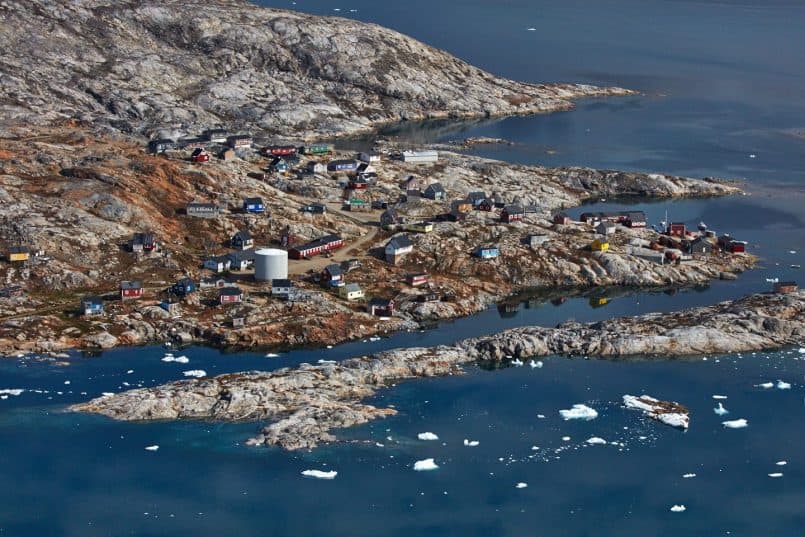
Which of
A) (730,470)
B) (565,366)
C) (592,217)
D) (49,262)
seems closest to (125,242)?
(49,262)

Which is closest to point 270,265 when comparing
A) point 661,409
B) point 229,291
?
point 229,291

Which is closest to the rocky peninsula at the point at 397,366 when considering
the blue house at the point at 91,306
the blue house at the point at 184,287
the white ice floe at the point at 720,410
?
the white ice floe at the point at 720,410

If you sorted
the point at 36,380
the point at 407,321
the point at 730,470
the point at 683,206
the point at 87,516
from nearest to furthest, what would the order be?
the point at 87,516 → the point at 730,470 → the point at 36,380 → the point at 407,321 → the point at 683,206

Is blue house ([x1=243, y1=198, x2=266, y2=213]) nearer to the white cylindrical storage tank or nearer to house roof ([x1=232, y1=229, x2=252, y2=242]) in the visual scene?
house roof ([x1=232, y1=229, x2=252, y2=242])

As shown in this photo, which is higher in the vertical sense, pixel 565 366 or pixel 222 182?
pixel 222 182

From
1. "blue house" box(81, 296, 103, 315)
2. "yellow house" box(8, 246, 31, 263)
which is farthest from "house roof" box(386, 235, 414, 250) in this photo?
"yellow house" box(8, 246, 31, 263)

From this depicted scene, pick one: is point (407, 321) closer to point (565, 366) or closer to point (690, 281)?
point (565, 366)

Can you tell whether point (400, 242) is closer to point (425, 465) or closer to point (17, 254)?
point (17, 254)

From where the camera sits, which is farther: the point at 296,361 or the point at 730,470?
the point at 296,361

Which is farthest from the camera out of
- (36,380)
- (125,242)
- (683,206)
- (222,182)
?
(683,206)
